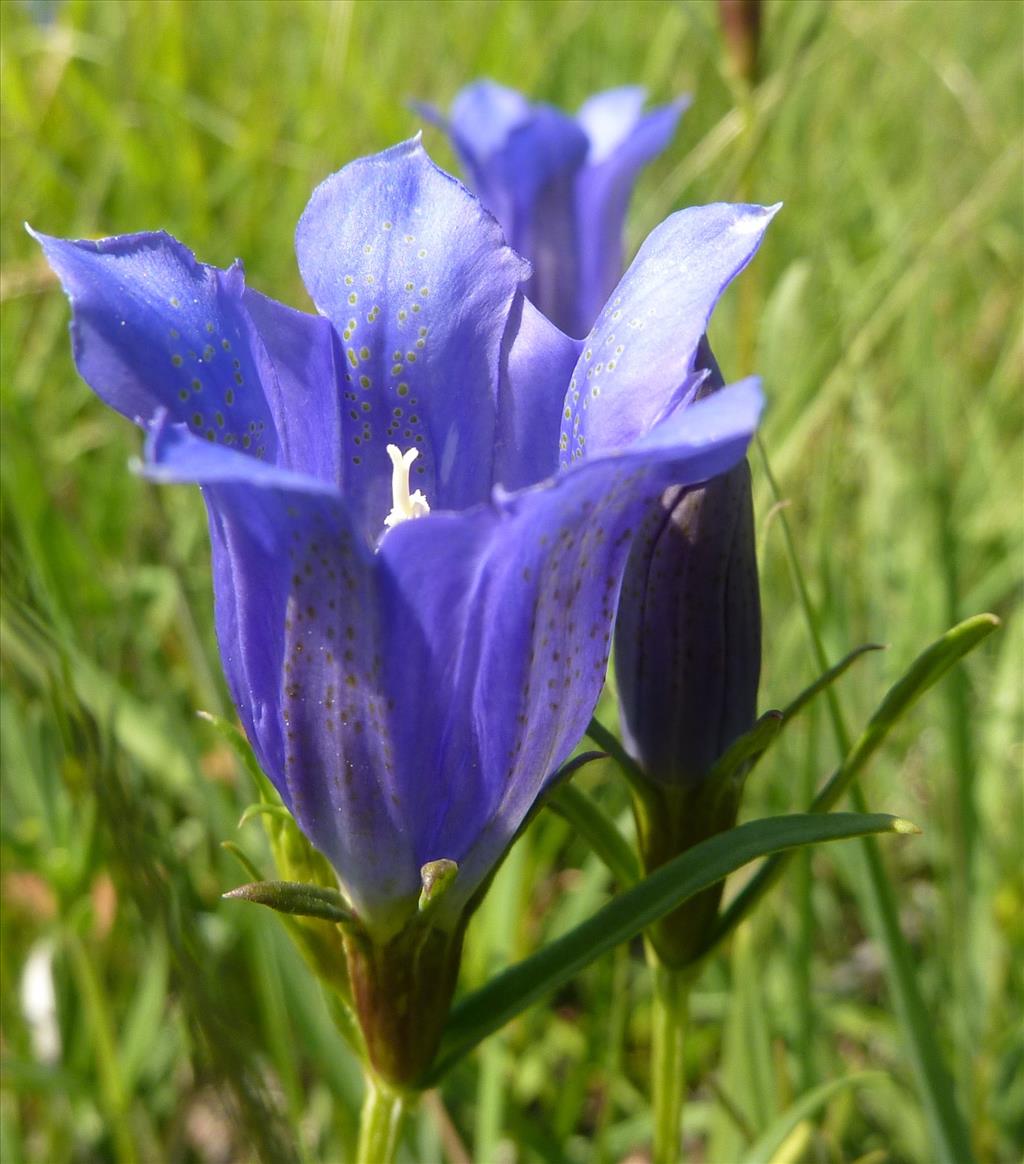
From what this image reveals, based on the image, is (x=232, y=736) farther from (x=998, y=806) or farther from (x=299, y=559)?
(x=998, y=806)

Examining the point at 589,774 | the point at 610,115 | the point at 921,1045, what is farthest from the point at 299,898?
the point at 610,115

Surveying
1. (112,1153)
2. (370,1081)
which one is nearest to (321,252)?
(370,1081)

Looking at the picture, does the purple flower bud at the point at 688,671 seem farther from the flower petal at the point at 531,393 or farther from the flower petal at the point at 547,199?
the flower petal at the point at 547,199

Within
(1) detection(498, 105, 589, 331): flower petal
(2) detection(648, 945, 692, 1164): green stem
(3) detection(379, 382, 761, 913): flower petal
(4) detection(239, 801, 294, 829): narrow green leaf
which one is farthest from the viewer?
(1) detection(498, 105, 589, 331): flower petal

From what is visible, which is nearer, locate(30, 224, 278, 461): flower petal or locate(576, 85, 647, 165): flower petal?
locate(30, 224, 278, 461): flower petal

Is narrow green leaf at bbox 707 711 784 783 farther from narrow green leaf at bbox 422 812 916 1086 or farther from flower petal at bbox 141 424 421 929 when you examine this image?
flower petal at bbox 141 424 421 929

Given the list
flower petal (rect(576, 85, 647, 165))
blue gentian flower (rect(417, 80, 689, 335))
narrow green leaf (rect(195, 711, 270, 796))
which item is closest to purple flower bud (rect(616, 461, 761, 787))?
narrow green leaf (rect(195, 711, 270, 796))
